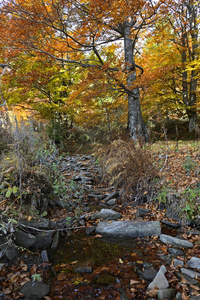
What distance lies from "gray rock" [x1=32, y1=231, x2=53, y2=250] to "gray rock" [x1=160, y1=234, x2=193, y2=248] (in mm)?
1852

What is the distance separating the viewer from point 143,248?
3.05 m

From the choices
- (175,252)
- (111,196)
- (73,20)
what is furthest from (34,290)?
(73,20)

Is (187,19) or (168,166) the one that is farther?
(187,19)

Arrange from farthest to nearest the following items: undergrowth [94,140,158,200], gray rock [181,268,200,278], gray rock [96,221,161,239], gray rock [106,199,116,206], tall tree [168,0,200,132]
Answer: tall tree [168,0,200,132]
gray rock [106,199,116,206]
undergrowth [94,140,158,200]
gray rock [96,221,161,239]
gray rock [181,268,200,278]

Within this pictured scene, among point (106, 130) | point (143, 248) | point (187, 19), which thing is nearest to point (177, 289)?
point (143, 248)

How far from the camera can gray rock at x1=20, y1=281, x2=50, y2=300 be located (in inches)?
83.7

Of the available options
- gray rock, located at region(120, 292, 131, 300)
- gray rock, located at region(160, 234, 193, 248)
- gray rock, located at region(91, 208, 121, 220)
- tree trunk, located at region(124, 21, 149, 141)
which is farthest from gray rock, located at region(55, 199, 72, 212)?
tree trunk, located at region(124, 21, 149, 141)

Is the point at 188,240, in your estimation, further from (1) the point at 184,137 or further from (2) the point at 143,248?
(1) the point at 184,137

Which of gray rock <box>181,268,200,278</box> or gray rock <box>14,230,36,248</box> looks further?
gray rock <box>14,230,36,248</box>

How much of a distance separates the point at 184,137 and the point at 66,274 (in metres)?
9.66

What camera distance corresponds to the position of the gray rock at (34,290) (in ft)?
6.98

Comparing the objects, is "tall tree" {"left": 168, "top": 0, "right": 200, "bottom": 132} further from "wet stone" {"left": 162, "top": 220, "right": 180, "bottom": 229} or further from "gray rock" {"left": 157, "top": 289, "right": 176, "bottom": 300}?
"gray rock" {"left": 157, "top": 289, "right": 176, "bottom": 300}

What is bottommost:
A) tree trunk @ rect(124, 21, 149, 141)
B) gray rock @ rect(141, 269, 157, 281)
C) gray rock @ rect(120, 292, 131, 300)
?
gray rock @ rect(120, 292, 131, 300)

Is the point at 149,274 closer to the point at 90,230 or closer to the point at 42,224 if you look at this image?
the point at 90,230
